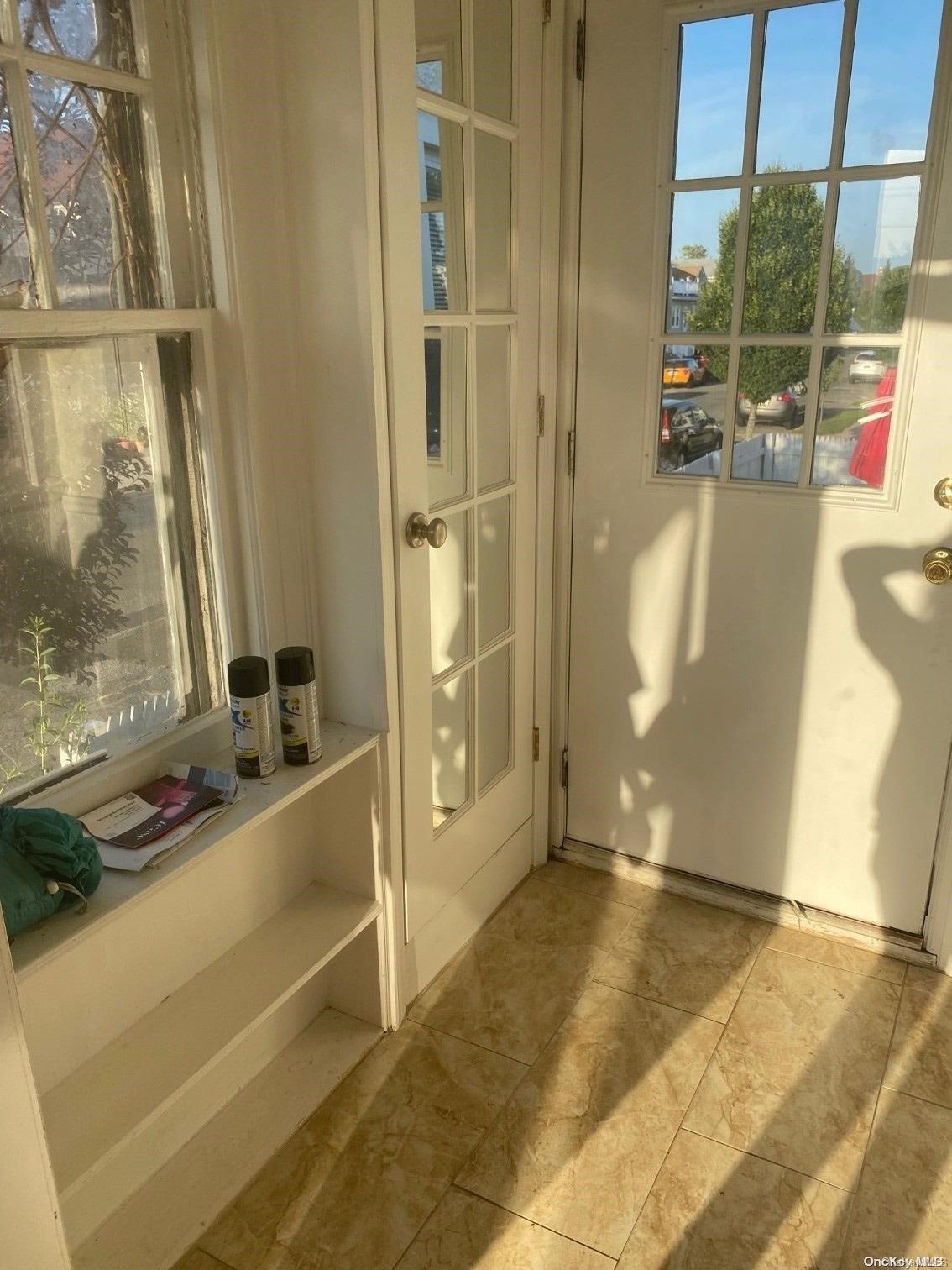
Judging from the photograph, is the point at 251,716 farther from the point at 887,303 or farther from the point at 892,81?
the point at 892,81

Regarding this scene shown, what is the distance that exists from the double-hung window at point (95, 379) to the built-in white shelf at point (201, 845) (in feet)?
0.67

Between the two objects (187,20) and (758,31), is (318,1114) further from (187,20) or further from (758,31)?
(758,31)

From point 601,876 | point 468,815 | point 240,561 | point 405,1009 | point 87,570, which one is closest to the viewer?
point 87,570

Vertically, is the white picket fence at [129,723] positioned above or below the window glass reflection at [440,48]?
below

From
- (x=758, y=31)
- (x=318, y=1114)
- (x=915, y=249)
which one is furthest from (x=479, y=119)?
(x=318, y=1114)

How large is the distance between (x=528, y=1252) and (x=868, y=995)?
0.97 metres

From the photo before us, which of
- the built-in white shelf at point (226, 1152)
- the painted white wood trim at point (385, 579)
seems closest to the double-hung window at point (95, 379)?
the painted white wood trim at point (385, 579)

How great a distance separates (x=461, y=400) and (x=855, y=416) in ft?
2.63

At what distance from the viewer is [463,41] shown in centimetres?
179

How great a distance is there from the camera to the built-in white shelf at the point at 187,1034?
1.39 meters

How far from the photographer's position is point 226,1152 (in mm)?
1716

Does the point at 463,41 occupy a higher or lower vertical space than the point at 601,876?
higher

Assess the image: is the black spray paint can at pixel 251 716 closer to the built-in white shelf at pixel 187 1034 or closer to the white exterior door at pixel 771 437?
the built-in white shelf at pixel 187 1034

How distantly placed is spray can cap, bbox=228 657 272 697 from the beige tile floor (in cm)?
83
